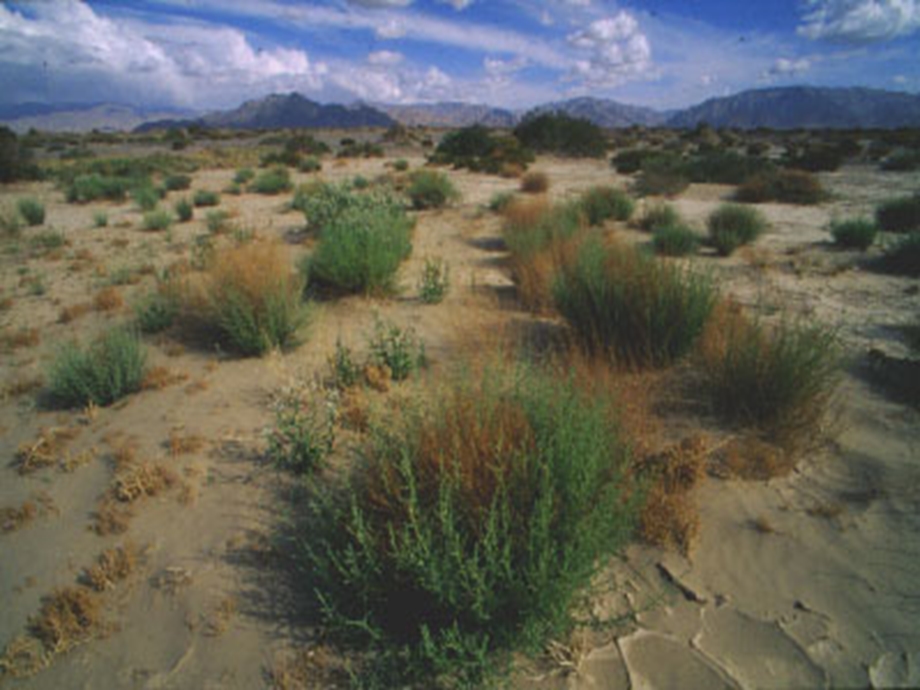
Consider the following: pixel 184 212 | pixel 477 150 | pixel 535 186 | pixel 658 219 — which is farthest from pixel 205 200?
pixel 477 150

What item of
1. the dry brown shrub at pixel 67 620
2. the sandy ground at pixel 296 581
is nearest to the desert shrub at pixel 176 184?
the sandy ground at pixel 296 581

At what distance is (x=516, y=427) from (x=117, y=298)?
5939 mm

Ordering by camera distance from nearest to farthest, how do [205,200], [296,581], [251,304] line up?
[296,581] < [251,304] < [205,200]

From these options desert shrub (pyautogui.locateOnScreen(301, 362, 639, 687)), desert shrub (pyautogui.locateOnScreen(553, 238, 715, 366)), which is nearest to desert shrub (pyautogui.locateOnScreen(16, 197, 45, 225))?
desert shrub (pyautogui.locateOnScreen(553, 238, 715, 366))

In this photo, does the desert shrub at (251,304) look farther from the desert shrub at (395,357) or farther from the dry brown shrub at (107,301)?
the dry brown shrub at (107,301)

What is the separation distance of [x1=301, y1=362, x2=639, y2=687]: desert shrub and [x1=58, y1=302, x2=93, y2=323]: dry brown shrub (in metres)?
5.25

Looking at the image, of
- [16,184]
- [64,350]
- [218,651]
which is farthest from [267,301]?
[16,184]

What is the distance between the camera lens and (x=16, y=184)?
17328 mm

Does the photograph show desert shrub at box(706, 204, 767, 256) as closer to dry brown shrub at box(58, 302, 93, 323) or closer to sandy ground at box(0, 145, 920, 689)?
sandy ground at box(0, 145, 920, 689)

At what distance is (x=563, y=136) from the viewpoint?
94.0 feet

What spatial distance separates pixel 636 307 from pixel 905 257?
609 centimetres

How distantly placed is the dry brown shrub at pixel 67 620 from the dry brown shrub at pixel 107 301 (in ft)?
15.1

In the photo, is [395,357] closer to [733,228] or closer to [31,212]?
[733,228]

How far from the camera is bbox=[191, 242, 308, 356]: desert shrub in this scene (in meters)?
4.55
